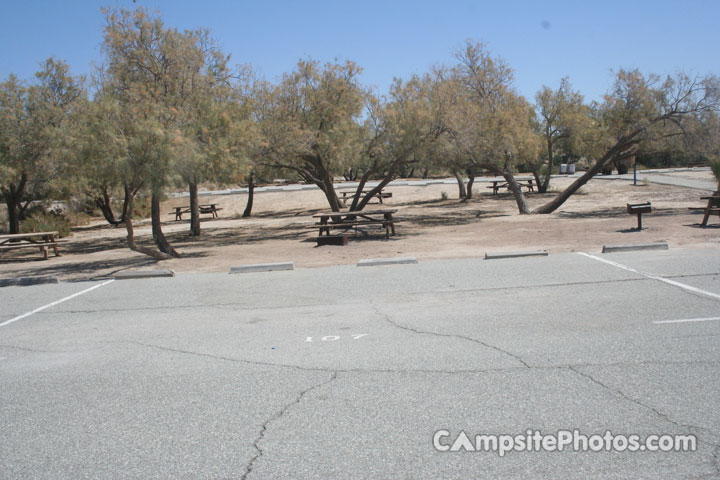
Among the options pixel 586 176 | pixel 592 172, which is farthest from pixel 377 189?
pixel 592 172

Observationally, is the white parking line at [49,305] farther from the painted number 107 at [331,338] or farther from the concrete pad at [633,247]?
the concrete pad at [633,247]

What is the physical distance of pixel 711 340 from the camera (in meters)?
5.96

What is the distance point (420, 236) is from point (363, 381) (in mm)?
14786

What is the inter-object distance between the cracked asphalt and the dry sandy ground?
5.38 metres

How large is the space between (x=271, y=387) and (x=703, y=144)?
73.7 feet

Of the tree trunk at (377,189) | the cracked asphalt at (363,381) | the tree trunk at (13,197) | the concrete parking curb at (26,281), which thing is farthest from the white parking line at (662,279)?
the tree trunk at (13,197)

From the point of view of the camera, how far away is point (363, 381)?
527 cm

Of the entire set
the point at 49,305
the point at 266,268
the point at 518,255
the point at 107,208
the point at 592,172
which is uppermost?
the point at 592,172

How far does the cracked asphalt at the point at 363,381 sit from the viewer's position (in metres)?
3.89

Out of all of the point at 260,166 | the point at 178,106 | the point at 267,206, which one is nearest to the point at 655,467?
the point at 178,106

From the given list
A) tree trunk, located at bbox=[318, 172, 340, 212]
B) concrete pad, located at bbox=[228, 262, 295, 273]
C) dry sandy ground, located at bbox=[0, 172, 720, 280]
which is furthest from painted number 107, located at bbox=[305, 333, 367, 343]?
tree trunk, located at bbox=[318, 172, 340, 212]

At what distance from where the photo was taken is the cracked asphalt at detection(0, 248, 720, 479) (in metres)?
3.89

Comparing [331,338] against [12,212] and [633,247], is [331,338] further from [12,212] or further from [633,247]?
[12,212]

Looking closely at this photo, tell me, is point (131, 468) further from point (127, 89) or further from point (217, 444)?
point (127, 89)
